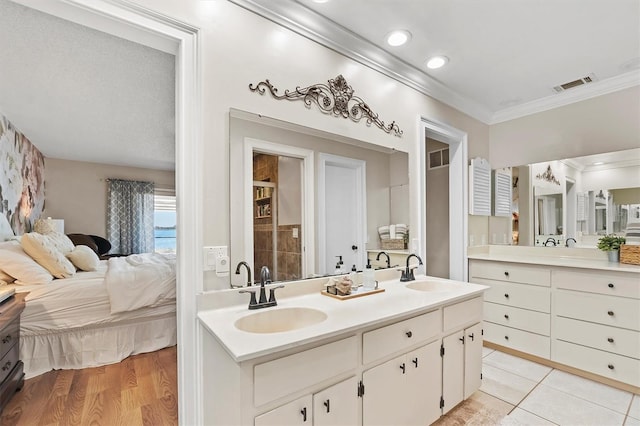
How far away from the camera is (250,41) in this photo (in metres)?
1.65

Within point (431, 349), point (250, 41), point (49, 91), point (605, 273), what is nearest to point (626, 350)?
point (605, 273)

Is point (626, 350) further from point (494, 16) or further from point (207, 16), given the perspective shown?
point (207, 16)

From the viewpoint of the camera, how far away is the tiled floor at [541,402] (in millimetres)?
1955

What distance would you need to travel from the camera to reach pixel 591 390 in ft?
7.57

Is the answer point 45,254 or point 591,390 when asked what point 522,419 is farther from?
point 45,254

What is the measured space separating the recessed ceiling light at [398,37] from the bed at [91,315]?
2933mm

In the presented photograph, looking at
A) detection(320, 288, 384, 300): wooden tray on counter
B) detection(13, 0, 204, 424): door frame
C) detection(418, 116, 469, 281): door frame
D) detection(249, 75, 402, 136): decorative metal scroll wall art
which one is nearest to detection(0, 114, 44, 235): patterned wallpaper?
detection(13, 0, 204, 424): door frame

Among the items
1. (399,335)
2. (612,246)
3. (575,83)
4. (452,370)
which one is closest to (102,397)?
(399,335)

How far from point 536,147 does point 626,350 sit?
6.52 feet

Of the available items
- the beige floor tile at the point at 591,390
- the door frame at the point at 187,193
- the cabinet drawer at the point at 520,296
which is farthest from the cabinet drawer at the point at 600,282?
the door frame at the point at 187,193

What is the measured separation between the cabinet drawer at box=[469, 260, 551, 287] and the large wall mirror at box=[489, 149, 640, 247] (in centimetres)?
59

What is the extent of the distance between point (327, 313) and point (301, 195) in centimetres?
77

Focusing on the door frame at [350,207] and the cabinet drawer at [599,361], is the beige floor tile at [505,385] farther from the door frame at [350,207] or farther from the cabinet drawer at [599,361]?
the door frame at [350,207]

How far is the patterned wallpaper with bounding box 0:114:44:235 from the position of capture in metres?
3.33
